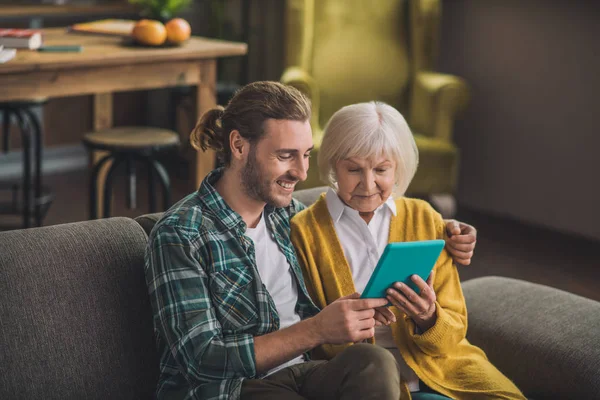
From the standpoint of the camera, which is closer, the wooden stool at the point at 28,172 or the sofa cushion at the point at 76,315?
the sofa cushion at the point at 76,315

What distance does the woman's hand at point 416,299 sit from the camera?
1642 mm

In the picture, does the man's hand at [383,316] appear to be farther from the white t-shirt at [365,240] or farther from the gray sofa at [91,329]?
the gray sofa at [91,329]

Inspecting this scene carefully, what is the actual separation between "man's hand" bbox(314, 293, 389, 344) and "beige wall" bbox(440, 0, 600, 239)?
289 cm

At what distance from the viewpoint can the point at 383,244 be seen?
1899mm

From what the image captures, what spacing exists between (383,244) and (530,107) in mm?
2767

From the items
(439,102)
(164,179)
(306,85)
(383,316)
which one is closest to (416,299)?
(383,316)

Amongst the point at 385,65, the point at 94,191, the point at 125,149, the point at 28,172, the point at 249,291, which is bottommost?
the point at 28,172

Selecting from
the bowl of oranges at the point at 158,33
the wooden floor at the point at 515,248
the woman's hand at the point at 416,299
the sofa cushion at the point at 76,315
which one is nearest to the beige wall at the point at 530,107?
the wooden floor at the point at 515,248

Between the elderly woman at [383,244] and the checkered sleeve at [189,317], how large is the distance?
0.99ft

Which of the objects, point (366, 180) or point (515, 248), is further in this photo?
point (515, 248)

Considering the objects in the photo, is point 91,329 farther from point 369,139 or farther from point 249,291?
point 369,139

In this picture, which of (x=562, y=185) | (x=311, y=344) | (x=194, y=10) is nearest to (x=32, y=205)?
(x=194, y=10)

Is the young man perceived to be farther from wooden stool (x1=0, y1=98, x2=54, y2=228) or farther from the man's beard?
wooden stool (x1=0, y1=98, x2=54, y2=228)

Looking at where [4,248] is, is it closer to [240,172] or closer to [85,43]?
[240,172]
